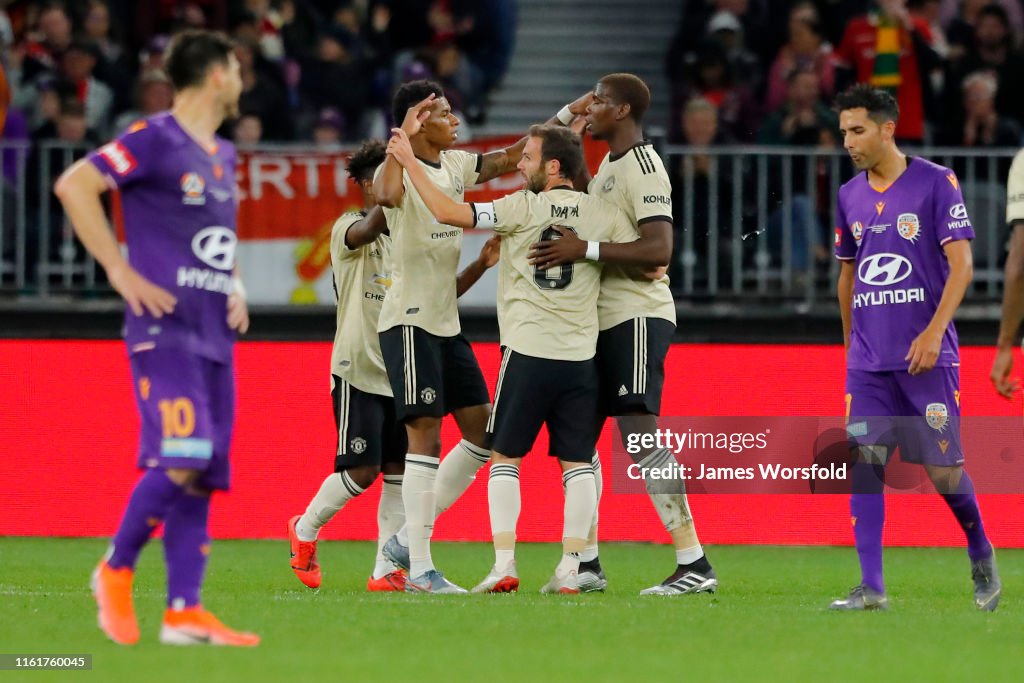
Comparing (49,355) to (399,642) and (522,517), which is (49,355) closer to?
(522,517)

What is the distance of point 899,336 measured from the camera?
7562 mm

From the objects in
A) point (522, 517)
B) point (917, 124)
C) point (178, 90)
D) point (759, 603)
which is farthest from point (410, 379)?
point (917, 124)

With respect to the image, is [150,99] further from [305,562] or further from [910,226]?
[910,226]

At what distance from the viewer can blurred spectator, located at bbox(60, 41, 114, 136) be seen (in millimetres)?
13844

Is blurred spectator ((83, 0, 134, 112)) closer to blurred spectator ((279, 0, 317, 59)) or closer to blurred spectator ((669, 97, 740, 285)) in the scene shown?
blurred spectator ((279, 0, 317, 59))

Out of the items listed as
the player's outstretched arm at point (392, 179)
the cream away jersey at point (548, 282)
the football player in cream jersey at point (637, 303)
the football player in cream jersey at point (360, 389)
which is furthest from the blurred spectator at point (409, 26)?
the cream away jersey at point (548, 282)

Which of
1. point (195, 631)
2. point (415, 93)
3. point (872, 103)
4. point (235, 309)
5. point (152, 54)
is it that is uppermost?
point (152, 54)

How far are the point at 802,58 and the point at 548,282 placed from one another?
6.76m

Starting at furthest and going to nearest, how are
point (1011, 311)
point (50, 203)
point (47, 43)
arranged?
point (47, 43), point (50, 203), point (1011, 311)

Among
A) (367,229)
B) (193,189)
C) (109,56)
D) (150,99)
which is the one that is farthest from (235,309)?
(109,56)

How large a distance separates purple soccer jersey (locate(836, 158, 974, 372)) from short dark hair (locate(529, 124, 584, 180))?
1428 millimetres

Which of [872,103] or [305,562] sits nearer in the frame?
[872,103]

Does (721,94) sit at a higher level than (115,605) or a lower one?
higher

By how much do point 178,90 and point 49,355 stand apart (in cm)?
588
